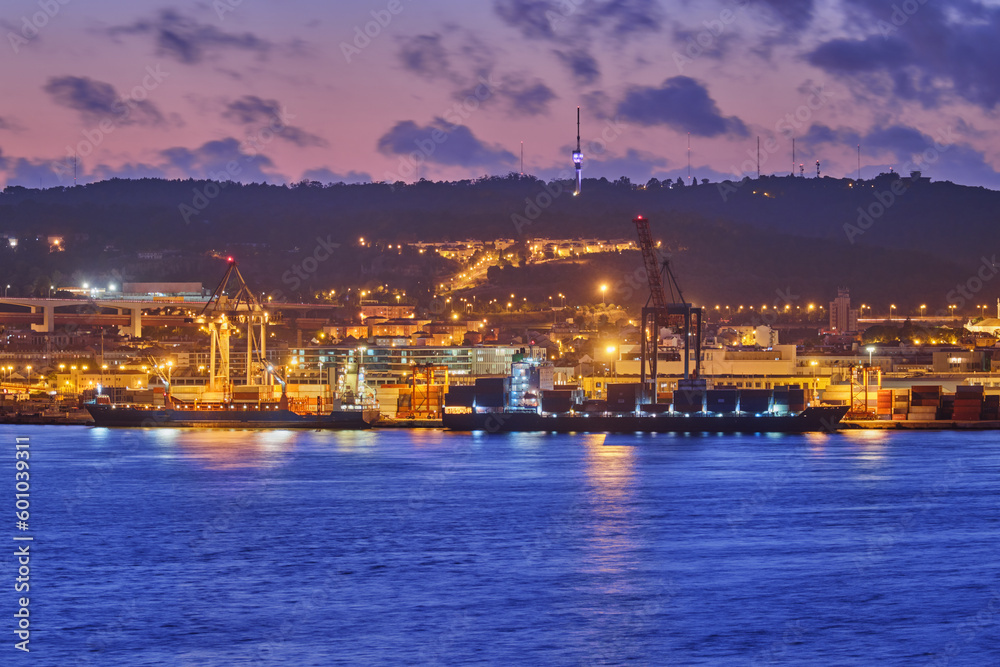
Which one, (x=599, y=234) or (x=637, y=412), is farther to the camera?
(x=599, y=234)

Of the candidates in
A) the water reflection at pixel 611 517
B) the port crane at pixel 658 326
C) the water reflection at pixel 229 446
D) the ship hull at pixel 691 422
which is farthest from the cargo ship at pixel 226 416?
the water reflection at pixel 611 517

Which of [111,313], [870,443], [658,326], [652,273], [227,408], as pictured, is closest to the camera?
[870,443]

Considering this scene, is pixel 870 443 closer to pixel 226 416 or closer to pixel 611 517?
pixel 611 517

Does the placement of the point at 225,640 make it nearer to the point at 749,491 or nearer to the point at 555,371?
the point at 749,491

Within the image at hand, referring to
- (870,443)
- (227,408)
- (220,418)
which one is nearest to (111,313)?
(227,408)

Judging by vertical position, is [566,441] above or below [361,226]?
below

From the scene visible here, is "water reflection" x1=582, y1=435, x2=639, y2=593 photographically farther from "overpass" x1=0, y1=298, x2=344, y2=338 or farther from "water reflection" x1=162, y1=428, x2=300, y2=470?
"overpass" x1=0, y1=298, x2=344, y2=338

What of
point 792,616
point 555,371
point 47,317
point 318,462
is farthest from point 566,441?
point 47,317

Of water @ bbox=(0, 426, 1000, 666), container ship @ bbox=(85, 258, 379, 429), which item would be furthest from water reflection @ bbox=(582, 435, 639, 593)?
container ship @ bbox=(85, 258, 379, 429)
